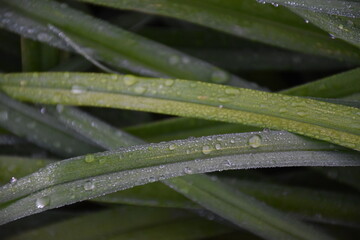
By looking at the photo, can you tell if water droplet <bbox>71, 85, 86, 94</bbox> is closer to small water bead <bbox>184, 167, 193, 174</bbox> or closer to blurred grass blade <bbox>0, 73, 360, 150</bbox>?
blurred grass blade <bbox>0, 73, 360, 150</bbox>

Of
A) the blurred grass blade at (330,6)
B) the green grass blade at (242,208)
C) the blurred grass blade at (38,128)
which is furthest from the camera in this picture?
the blurred grass blade at (38,128)

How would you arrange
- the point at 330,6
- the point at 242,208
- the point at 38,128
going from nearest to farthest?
the point at 330,6 < the point at 242,208 < the point at 38,128

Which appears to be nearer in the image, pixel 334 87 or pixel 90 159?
pixel 90 159

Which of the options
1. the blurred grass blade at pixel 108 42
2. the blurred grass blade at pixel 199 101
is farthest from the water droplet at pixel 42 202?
the blurred grass blade at pixel 108 42

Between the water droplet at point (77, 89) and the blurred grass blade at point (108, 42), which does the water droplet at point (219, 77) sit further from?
the water droplet at point (77, 89)

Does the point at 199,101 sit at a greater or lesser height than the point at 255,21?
lesser

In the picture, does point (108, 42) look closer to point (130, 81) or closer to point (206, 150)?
point (130, 81)

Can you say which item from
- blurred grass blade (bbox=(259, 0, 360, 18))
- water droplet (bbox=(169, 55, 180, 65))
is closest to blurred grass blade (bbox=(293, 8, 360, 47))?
blurred grass blade (bbox=(259, 0, 360, 18))

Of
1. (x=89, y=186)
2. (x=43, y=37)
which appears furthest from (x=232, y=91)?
(x=43, y=37)
